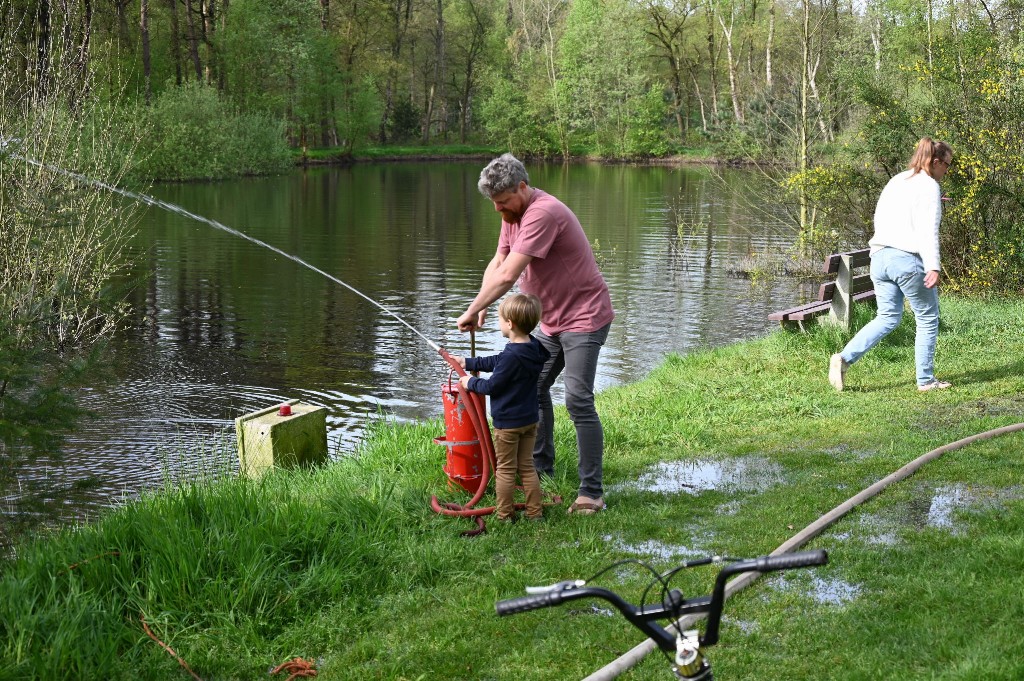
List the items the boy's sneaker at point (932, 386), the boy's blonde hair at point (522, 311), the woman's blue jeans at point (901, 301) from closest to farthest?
the boy's blonde hair at point (522, 311)
the woman's blue jeans at point (901, 301)
the boy's sneaker at point (932, 386)

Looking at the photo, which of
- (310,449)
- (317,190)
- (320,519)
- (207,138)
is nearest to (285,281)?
(310,449)

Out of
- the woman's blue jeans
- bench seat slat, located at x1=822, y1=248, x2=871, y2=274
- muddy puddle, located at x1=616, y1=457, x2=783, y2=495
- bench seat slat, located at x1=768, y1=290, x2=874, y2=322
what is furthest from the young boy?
bench seat slat, located at x1=822, y1=248, x2=871, y2=274

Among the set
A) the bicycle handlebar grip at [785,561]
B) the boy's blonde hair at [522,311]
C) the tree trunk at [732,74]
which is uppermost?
the tree trunk at [732,74]

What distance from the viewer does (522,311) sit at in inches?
199

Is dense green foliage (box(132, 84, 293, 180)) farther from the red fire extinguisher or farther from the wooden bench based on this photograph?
the red fire extinguisher

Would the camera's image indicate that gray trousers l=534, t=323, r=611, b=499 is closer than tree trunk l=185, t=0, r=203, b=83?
Yes

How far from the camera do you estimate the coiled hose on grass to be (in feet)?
11.8

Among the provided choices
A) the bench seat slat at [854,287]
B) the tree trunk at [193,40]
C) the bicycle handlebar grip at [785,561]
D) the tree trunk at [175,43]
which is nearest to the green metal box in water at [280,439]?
the bicycle handlebar grip at [785,561]

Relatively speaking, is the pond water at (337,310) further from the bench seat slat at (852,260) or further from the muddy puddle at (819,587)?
the muddy puddle at (819,587)

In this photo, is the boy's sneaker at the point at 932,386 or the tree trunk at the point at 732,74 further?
the tree trunk at the point at 732,74

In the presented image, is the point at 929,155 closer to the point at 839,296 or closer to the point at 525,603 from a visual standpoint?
the point at 839,296

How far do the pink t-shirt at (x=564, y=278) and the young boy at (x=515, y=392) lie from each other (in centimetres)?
23

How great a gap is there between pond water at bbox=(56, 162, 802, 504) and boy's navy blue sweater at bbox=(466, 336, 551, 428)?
3458 millimetres

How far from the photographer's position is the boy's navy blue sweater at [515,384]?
5102mm
